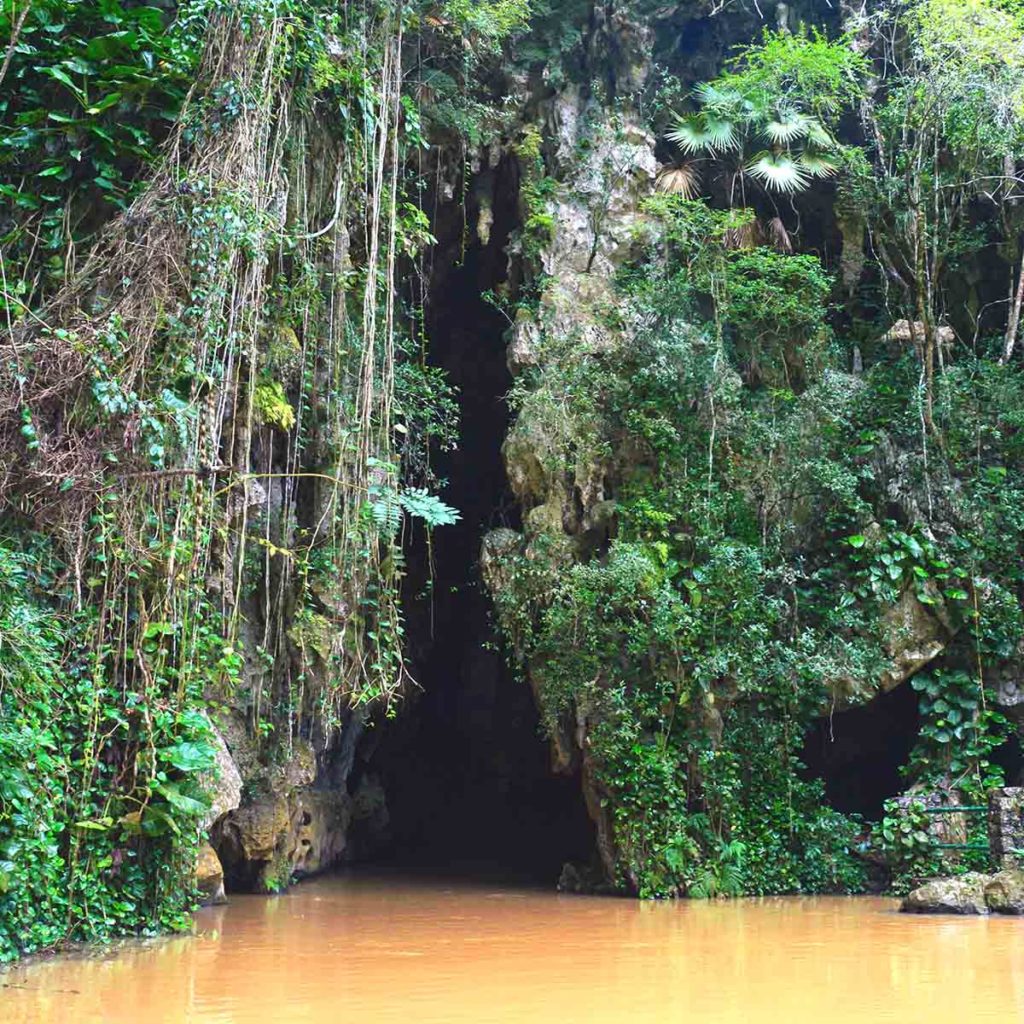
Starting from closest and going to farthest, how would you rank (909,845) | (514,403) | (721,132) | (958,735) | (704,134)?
(909,845)
(958,735)
(514,403)
(721,132)
(704,134)

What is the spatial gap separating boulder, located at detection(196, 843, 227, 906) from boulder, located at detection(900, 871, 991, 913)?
6.17 m

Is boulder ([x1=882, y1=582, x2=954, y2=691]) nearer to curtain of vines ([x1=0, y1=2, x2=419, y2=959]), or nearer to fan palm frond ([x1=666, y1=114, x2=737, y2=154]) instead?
curtain of vines ([x1=0, y1=2, x2=419, y2=959])

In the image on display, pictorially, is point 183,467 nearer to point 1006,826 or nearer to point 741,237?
point 1006,826

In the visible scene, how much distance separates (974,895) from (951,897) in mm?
205

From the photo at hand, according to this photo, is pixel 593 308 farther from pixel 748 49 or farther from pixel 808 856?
pixel 808 856

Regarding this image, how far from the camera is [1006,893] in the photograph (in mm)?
9414

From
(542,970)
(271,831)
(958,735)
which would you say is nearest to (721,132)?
(958,735)

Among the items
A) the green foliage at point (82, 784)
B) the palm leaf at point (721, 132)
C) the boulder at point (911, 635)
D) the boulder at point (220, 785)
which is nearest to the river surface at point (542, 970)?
the green foliage at point (82, 784)

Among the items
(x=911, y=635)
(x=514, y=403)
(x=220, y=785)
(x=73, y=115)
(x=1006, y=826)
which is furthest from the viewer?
(x=514, y=403)

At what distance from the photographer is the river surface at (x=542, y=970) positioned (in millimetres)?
5332

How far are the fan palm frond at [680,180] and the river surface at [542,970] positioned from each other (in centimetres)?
920

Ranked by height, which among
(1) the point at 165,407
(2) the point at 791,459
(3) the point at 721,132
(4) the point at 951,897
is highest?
(3) the point at 721,132

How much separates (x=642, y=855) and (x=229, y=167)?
7.62m

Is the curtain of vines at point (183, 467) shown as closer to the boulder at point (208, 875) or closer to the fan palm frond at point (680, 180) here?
the boulder at point (208, 875)
